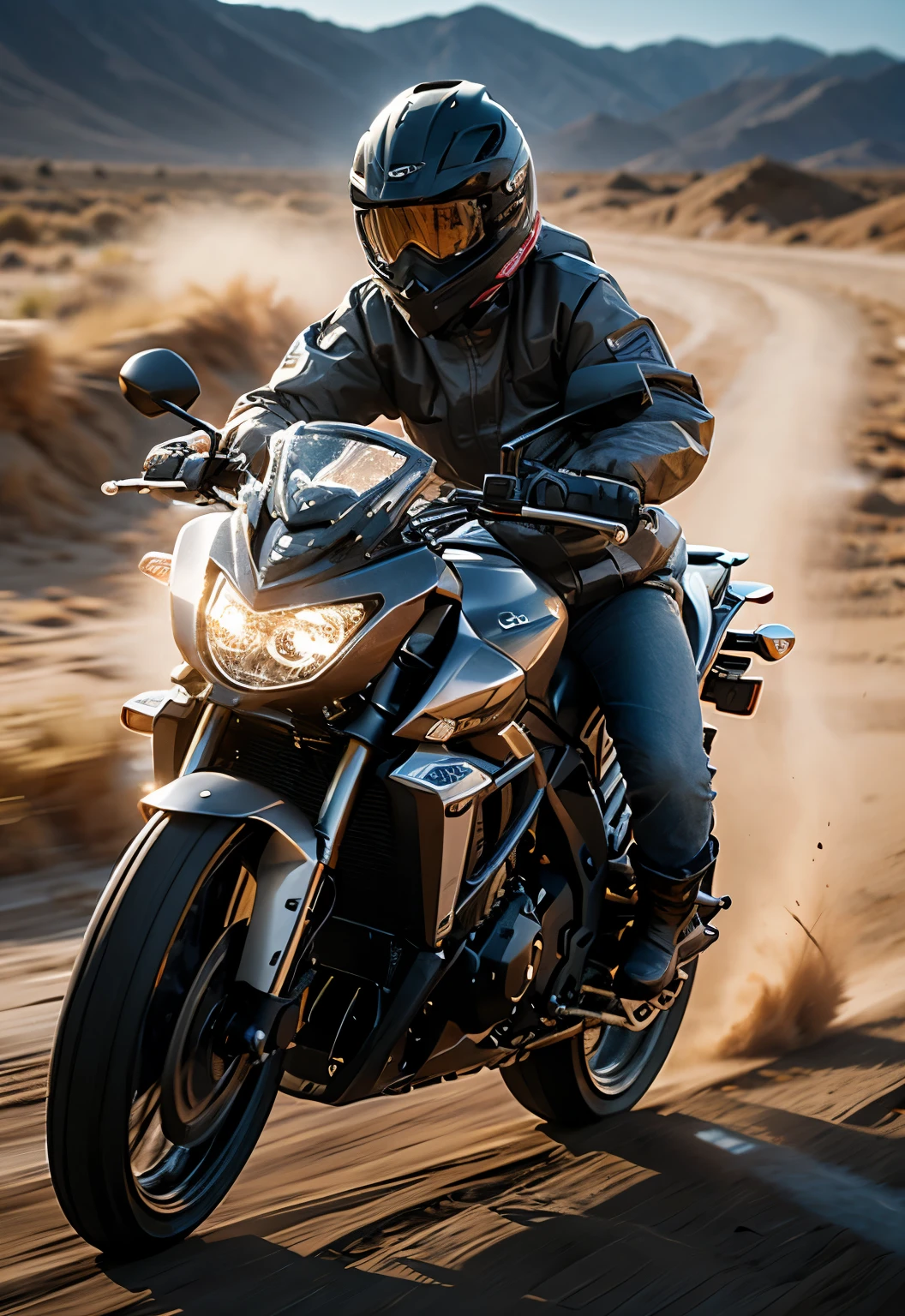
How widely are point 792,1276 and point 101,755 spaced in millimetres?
3507

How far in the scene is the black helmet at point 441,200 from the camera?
3.14 meters

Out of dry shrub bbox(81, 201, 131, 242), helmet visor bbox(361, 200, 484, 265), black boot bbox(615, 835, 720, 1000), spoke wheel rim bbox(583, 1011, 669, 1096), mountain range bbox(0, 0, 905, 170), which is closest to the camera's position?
helmet visor bbox(361, 200, 484, 265)

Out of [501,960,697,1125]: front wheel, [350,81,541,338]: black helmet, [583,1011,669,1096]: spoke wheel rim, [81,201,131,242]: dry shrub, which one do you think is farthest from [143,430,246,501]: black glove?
[81,201,131,242]: dry shrub

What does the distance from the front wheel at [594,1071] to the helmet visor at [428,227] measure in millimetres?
1885

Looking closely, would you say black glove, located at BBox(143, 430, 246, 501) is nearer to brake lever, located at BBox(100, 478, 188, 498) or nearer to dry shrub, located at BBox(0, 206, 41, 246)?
brake lever, located at BBox(100, 478, 188, 498)

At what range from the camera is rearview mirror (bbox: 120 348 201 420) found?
304cm

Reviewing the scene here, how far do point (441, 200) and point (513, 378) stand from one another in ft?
1.73

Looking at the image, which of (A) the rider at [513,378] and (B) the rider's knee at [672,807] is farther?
(B) the rider's knee at [672,807]

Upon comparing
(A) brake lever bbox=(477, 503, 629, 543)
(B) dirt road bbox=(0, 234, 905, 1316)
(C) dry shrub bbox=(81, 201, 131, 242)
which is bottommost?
(B) dirt road bbox=(0, 234, 905, 1316)

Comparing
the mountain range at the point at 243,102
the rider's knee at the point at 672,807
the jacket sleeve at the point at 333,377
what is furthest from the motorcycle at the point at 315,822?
the mountain range at the point at 243,102

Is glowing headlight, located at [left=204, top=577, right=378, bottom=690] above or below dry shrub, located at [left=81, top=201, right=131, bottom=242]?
below

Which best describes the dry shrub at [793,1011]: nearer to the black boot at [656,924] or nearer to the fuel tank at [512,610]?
the black boot at [656,924]

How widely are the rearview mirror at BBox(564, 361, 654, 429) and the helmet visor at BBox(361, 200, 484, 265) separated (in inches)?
24.4

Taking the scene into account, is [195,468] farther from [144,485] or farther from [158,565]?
[158,565]
